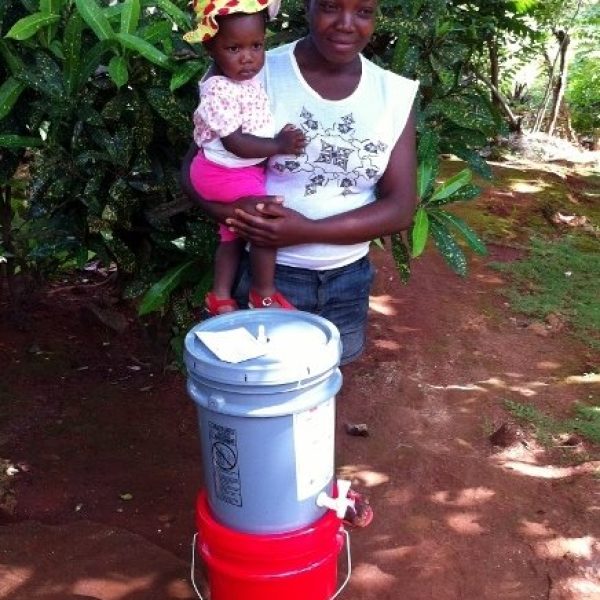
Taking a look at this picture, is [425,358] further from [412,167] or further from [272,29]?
[412,167]

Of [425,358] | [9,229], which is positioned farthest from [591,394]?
[9,229]

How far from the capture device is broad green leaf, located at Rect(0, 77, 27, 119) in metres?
2.78

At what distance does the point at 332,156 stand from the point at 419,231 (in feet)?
2.76

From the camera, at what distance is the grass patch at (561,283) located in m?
4.74

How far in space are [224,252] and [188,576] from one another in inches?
43.5

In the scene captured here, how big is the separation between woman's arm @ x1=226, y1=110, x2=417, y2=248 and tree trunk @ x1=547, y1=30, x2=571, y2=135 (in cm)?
610

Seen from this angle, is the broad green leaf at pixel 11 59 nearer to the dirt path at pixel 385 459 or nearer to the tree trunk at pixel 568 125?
the dirt path at pixel 385 459

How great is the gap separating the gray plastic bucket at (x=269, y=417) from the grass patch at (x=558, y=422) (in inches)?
68.8

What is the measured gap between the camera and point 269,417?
1.90m

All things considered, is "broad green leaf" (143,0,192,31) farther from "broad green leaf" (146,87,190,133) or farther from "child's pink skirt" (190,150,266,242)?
"child's pink skirt" (190,150,266,242)

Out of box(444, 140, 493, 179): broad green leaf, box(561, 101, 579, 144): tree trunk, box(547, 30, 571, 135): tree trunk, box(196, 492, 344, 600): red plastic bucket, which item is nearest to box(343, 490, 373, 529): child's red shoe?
box(196, 492, 344, 600): red plastic bucket

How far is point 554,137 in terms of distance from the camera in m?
8.29

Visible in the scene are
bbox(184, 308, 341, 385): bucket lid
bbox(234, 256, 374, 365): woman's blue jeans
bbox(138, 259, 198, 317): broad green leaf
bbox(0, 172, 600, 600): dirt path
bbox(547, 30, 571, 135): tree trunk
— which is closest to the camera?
bbox(184, 308, 341, 385): bucket lid

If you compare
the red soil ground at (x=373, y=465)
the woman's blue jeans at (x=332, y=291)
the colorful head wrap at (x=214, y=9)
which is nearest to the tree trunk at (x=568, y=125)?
the red soil ground at (x=373, y=465)
